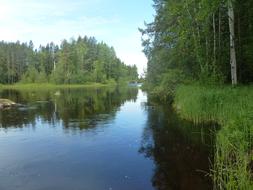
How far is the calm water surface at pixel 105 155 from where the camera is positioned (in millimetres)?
9938

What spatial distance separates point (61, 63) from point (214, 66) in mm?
83628

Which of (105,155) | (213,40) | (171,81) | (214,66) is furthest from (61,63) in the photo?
(105,155)

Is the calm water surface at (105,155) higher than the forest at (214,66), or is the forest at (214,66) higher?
the forest at (214,66)

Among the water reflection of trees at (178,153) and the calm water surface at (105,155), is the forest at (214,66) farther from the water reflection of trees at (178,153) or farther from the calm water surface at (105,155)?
the calm water surface at (105,155)

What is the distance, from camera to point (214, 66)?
23062 mm

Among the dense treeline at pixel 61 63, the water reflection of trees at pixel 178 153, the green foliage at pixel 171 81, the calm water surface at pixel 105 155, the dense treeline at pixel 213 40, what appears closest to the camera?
the water reflection of trees at pixel 178 153

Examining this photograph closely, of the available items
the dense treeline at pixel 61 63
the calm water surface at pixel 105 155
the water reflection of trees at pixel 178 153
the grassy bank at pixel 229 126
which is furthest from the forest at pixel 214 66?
the dense treeline at pixel 61 63

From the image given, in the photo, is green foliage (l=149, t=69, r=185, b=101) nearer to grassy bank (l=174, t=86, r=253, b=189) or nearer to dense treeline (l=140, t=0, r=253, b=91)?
dense treeline (l=140, t=0, r=253, b=91)

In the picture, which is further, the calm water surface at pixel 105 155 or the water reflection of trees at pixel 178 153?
the calm water surface at pixel 105 155

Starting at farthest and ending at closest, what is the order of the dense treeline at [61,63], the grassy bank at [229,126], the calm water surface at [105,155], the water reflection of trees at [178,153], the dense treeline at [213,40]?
the dense treeline at [61,63], the dense treeline at [213,40], the calm water surface at [105,155], the water reflection of trees at [178,153], the grassy bank at [229,126]

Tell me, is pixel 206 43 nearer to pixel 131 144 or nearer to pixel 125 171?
pixel 131 144

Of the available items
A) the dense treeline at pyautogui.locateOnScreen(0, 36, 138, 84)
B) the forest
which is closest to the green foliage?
the forest

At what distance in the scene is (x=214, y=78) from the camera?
22.9m

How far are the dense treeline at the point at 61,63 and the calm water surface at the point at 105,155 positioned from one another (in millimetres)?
81393
